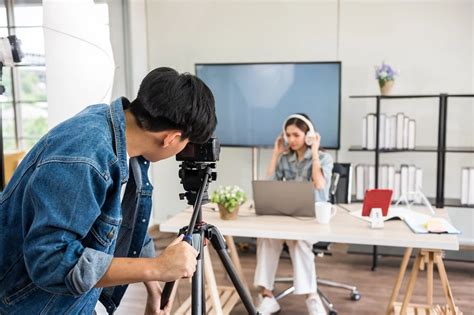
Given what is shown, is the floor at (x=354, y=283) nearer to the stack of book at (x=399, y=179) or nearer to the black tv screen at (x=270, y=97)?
the stack of book at (x=399, y=179)

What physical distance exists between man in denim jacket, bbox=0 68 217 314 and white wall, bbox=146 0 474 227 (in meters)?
3.30

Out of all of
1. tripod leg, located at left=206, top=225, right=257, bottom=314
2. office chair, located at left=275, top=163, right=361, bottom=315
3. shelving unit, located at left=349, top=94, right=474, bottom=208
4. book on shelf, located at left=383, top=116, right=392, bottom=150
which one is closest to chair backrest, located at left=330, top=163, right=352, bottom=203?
office chair, located at left=275, top=163, right=361, bottom=315

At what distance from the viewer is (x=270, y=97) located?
420cm

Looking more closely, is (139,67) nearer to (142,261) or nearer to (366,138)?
(366,138)

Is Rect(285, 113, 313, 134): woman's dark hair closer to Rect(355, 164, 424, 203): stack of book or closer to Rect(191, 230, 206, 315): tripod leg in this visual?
Rect(355, 164, 424, 203): stack of book

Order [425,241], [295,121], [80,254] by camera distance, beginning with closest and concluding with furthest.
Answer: [80,254] → [425,241] → [295,121]

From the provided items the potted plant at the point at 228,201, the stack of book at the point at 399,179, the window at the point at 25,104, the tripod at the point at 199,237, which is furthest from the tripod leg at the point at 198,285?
the window at the point at 25,104

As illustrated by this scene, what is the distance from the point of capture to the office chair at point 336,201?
3.07 m

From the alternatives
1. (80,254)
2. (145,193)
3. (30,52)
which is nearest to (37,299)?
(80,254)

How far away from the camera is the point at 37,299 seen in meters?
1.10

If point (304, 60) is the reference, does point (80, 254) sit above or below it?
below

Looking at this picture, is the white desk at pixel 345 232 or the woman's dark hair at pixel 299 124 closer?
the white desk at pixel 345 232

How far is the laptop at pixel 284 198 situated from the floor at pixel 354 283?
740mm

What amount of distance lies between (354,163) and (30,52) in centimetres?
308
